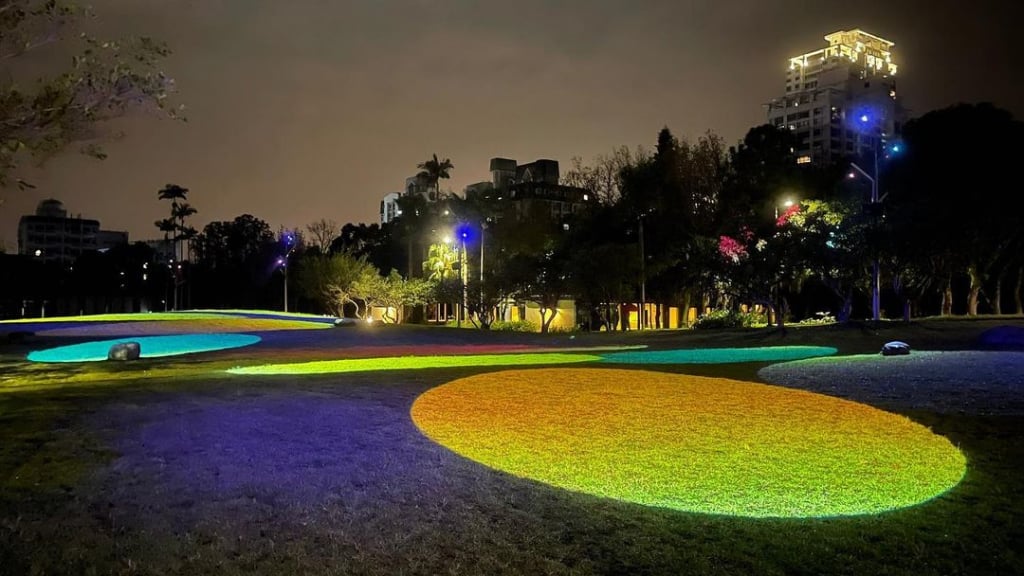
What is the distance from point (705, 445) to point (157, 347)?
2576cm

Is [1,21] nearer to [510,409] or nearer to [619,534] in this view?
[510,409]

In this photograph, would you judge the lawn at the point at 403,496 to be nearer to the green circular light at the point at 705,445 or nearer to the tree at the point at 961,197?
the green circular light at the point at 705,445

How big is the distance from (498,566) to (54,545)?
3.67 m

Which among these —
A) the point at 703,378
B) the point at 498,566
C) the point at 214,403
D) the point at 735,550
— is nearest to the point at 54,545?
the point at 498,566

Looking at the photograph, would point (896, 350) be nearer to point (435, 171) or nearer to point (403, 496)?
point (403, 496)

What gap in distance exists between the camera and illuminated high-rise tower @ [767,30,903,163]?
443 feet

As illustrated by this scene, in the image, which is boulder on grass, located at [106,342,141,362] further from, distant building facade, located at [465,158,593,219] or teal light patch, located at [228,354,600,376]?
distant building facade, located at [465,158,593,219]

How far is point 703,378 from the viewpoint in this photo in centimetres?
1609

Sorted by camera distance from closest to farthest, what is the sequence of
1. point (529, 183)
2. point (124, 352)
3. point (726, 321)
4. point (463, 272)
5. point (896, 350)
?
point (896, 350) → point (124, 352) → point (726, 321) → point (463, 272) → point (529, 183)

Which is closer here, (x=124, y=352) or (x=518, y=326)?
(x=124, y=352)

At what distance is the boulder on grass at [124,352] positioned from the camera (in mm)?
21353

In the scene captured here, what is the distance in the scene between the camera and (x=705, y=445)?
9359 mm

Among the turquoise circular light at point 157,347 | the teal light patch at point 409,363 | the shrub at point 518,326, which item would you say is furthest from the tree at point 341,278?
the teal light patch at point 409,363

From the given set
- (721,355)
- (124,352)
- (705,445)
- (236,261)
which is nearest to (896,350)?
(721,355)
